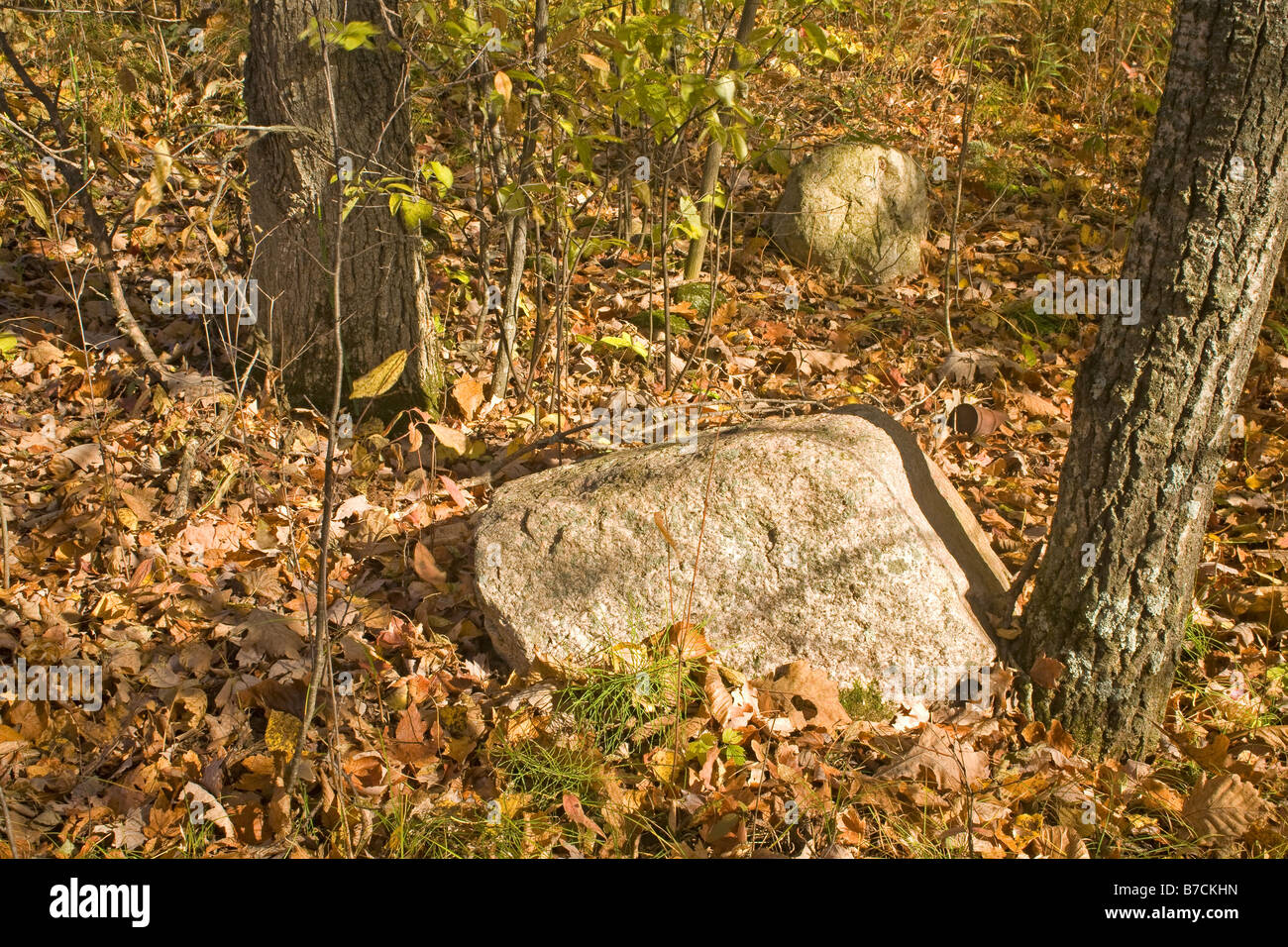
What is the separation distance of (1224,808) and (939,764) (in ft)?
2.79

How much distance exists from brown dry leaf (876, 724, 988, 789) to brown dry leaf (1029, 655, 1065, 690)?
13.9 inches

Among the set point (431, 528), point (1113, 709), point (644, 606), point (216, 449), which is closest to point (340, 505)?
point (431, 528)

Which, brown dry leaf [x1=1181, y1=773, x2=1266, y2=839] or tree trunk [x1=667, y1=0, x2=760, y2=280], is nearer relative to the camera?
brown dry leaf [x1=1181, y1=773, x2=1266, y2=839]

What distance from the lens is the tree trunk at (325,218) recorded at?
13.2 ft

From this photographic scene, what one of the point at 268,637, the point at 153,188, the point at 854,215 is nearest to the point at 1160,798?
the point at 268,637

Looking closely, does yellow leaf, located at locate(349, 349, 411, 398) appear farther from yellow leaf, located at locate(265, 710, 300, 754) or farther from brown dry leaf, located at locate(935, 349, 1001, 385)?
brown dry leaf, located at locate(935, 349, 1001, 385)

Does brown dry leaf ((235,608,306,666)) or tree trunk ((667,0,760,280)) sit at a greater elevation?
tree trunk ((667,0,760,280))

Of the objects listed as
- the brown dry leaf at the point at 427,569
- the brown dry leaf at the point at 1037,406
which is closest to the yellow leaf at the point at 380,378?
the brown dry leaf at the point at 427,569

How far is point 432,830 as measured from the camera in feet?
9.10

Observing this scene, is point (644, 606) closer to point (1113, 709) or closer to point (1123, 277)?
point (1113, 709)

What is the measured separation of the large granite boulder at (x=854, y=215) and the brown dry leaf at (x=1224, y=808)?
3746 mm

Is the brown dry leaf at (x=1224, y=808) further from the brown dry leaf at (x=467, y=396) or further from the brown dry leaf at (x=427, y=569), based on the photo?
the brown dry leaf at (x=467, y=396)

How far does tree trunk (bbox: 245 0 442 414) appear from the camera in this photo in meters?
4.01

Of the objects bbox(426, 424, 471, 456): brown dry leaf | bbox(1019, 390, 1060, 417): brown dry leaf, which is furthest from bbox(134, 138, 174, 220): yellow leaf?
bbox(1019, 390, 1060, 417): brown dry leaf
